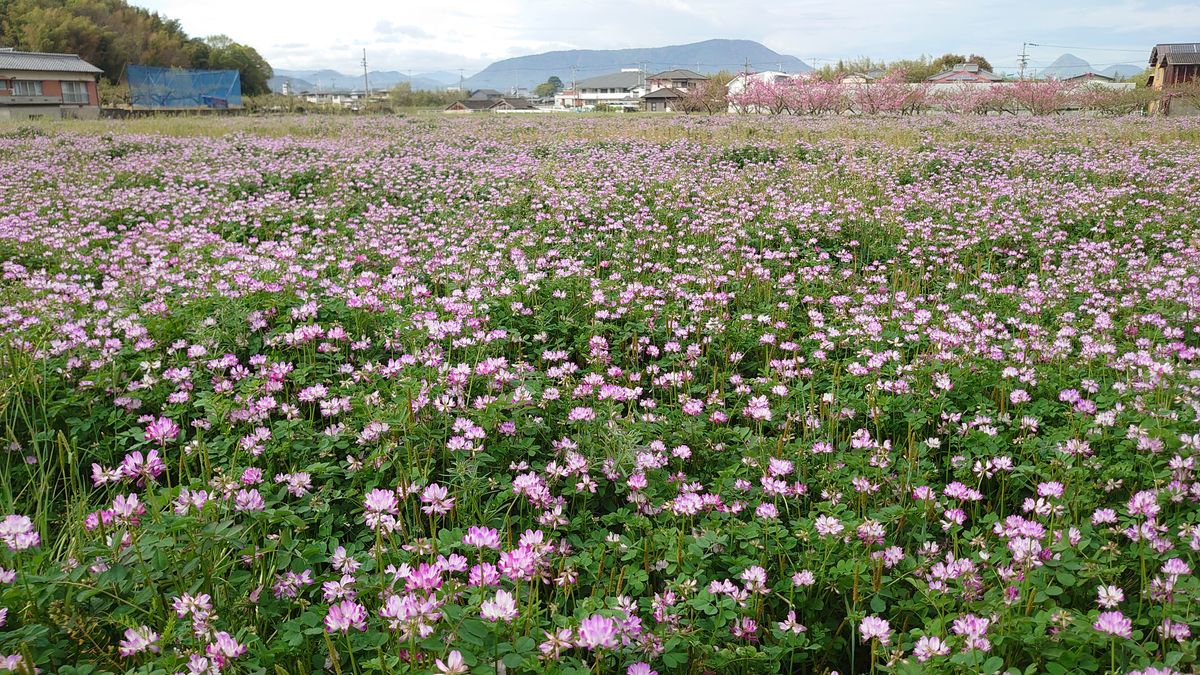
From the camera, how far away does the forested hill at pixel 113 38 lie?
5612 cm

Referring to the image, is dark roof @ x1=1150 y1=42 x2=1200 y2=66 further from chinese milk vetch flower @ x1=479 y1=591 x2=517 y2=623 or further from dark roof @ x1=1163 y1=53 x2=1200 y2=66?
chinese milk vetch flower @ x1=479 y1=591 x2=517 y2=623

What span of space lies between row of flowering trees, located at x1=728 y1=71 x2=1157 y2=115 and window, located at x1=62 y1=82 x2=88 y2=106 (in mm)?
45706

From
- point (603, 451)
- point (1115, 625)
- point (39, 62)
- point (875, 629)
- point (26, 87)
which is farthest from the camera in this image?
point (26, 87)

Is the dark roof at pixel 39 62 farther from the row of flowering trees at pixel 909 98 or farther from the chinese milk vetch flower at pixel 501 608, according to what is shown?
the chinese milk vetch flower at pixel 501 608

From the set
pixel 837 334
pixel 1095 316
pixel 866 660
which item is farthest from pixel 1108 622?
pixel 1095 316

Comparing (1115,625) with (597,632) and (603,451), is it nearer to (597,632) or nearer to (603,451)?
(597,632)

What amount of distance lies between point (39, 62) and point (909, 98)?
2093 inches

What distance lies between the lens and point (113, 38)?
61.3m

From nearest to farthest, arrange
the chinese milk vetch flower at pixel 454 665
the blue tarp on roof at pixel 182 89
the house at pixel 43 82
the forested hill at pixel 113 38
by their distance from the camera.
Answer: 1. the chinese milk vetch flower at pixel 454 665
2. the house at pixel 43 82
3. the blue tarp on roof at pixel 182 89
4. the forested hill at pixel 113 38

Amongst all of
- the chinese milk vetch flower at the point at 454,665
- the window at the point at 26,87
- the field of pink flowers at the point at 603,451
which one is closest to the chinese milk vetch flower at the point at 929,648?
the field of pink flowers at the point at 603,451

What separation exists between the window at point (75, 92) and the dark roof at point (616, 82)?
117 m

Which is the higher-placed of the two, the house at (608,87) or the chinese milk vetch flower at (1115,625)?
the house at (608,87)

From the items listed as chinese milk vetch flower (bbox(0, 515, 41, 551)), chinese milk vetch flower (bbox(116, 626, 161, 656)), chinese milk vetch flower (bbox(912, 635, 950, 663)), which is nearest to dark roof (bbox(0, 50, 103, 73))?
chinese milk vetch flower (bbox(0, 515, 41, 551))

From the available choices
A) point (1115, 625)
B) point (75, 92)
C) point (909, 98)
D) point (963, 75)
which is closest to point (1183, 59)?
point (909, 98)
